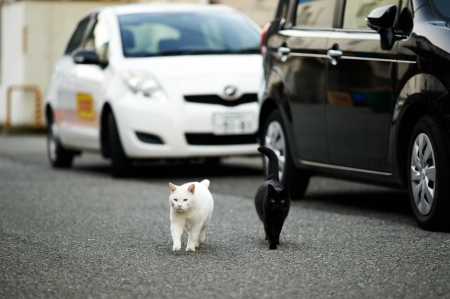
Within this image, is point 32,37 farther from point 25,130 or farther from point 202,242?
point 202,242

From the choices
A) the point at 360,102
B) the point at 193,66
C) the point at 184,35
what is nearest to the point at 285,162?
the point at 360,102

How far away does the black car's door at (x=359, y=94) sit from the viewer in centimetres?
673

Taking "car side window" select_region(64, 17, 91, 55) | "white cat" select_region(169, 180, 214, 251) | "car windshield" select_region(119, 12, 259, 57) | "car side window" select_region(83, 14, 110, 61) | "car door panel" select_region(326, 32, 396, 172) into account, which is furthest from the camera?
"car side window" select_region(64, 17, 91, 55)

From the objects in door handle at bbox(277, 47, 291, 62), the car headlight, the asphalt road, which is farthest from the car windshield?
door handle at bbox(277, 47, 291, 62)

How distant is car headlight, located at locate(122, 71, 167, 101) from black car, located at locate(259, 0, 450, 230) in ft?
5.62

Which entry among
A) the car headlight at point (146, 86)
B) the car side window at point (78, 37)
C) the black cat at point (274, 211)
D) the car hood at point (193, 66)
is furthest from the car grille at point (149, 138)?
the black cat at point (274, 211)

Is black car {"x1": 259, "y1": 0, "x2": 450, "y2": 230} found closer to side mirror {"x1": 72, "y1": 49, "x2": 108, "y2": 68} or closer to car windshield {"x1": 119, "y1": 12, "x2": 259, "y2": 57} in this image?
car windshield {"x1": 119, "y1": 12, "x2": 259, "y2": 57}

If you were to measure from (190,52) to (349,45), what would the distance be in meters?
3.97

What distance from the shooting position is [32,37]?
23.7 metres

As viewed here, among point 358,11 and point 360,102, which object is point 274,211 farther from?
point 358,11

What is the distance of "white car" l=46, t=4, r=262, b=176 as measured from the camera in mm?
10148

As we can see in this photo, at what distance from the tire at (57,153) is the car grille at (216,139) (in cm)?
283

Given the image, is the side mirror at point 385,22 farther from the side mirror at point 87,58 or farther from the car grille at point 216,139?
the side mirror at point 87,58

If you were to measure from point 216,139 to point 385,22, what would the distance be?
3.97 m
